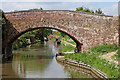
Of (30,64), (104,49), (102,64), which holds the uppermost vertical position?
(104,49)

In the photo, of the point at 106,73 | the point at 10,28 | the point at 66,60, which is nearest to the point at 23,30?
the point at 10,28

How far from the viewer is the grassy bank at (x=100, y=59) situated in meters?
10.5

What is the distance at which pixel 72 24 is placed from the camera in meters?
17.5

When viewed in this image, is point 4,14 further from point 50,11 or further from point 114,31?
point 114,31

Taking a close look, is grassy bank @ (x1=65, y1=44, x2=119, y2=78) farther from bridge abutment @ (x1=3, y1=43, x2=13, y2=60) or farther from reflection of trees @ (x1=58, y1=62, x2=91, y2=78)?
bridge abutment @ (x1=3, y1=43, x2=13, y2=60)

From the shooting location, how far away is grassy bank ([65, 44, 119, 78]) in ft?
34.4

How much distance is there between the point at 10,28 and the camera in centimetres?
1753

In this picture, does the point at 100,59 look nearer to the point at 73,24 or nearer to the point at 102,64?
the point at 102,64

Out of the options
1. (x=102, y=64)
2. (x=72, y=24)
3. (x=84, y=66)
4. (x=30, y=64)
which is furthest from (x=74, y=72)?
(x=72, y=24)

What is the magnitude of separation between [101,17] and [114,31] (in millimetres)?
1553

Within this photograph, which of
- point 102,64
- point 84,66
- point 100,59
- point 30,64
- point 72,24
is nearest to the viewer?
point 102,64

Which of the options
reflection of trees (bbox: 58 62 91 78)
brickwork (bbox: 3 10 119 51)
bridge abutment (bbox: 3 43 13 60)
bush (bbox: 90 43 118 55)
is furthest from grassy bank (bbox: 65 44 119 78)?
bridge abutment (bbox: 3 43 13 60)

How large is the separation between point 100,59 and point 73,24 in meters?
4.76

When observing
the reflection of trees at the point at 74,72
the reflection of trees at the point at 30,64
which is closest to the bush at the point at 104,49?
the reflection of trees at the point at 74,72
